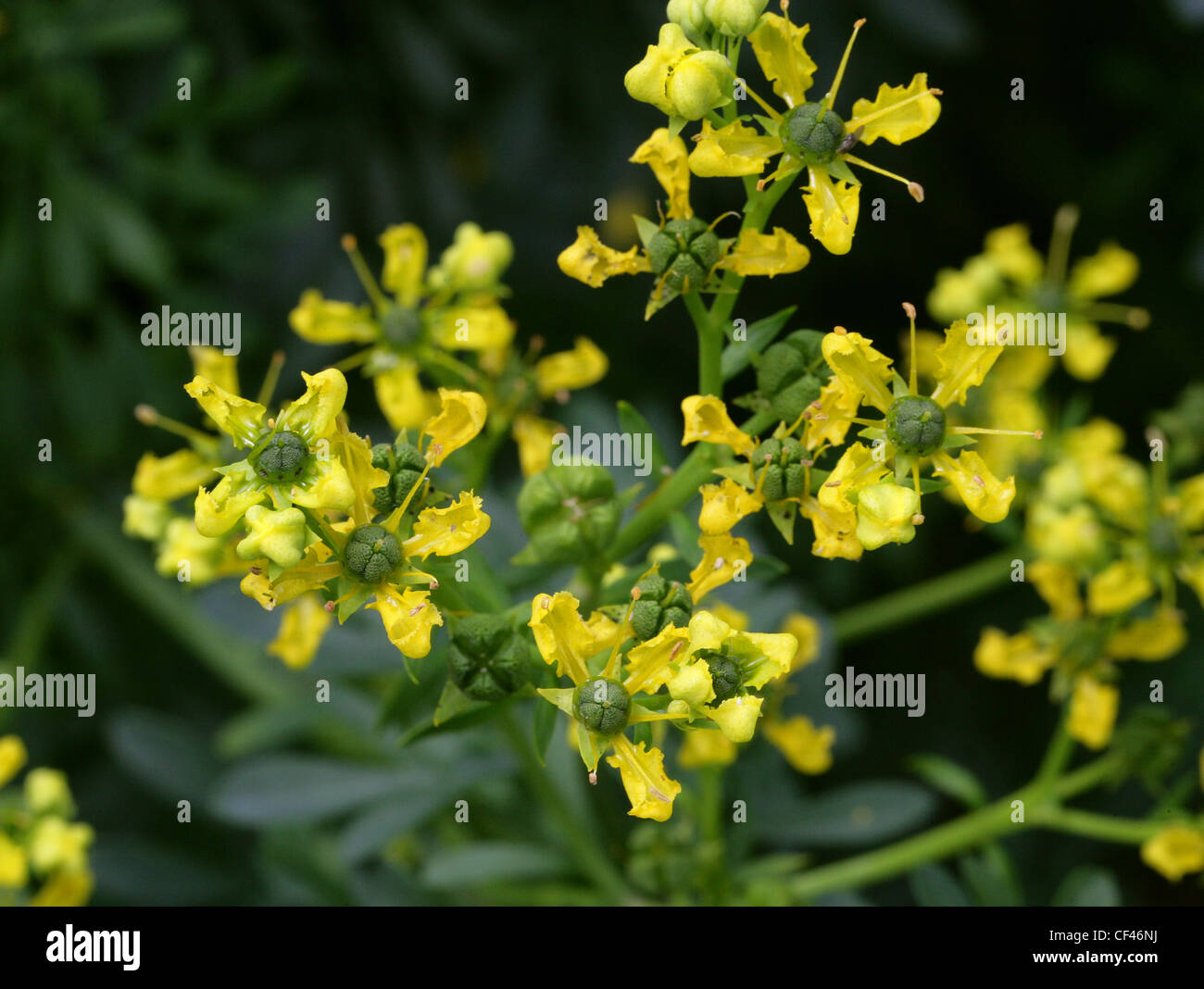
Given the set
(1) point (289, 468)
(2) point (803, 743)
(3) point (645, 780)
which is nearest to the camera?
(1) point (289, 468)

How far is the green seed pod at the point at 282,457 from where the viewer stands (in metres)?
1.88

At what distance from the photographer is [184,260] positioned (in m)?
4.20

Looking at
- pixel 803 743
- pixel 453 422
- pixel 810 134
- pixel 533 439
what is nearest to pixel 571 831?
pixel 803 743

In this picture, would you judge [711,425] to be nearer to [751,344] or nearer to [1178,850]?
[751,344]

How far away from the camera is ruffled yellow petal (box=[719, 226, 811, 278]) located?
2.08 m

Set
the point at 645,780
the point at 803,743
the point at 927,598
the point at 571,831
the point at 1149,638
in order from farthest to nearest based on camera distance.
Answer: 1. the point at 927,598
2. the point at 803,743
3. the point at 1149,638
4. the point at 571,831
5. the point at 645,780

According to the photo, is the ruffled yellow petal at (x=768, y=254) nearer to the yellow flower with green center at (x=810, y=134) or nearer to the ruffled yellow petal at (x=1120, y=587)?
the yellow flower with green center at (x=810, y=134)

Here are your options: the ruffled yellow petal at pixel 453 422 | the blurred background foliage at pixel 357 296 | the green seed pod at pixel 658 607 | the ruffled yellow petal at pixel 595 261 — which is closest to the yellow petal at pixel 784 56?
the ruffled yellow petal at pixel 595 261

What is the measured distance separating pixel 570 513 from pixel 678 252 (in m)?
0.52

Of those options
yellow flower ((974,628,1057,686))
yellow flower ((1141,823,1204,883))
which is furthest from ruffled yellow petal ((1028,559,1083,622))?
yellow flower ((1141,823,1204,883))

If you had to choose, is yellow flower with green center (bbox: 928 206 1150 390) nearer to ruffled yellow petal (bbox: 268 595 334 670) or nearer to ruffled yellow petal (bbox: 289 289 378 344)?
ruffled yellow petal (bbox: 289 289 378 344)

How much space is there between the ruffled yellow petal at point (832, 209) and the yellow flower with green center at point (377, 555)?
639 millimetres

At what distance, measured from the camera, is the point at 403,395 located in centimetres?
284
